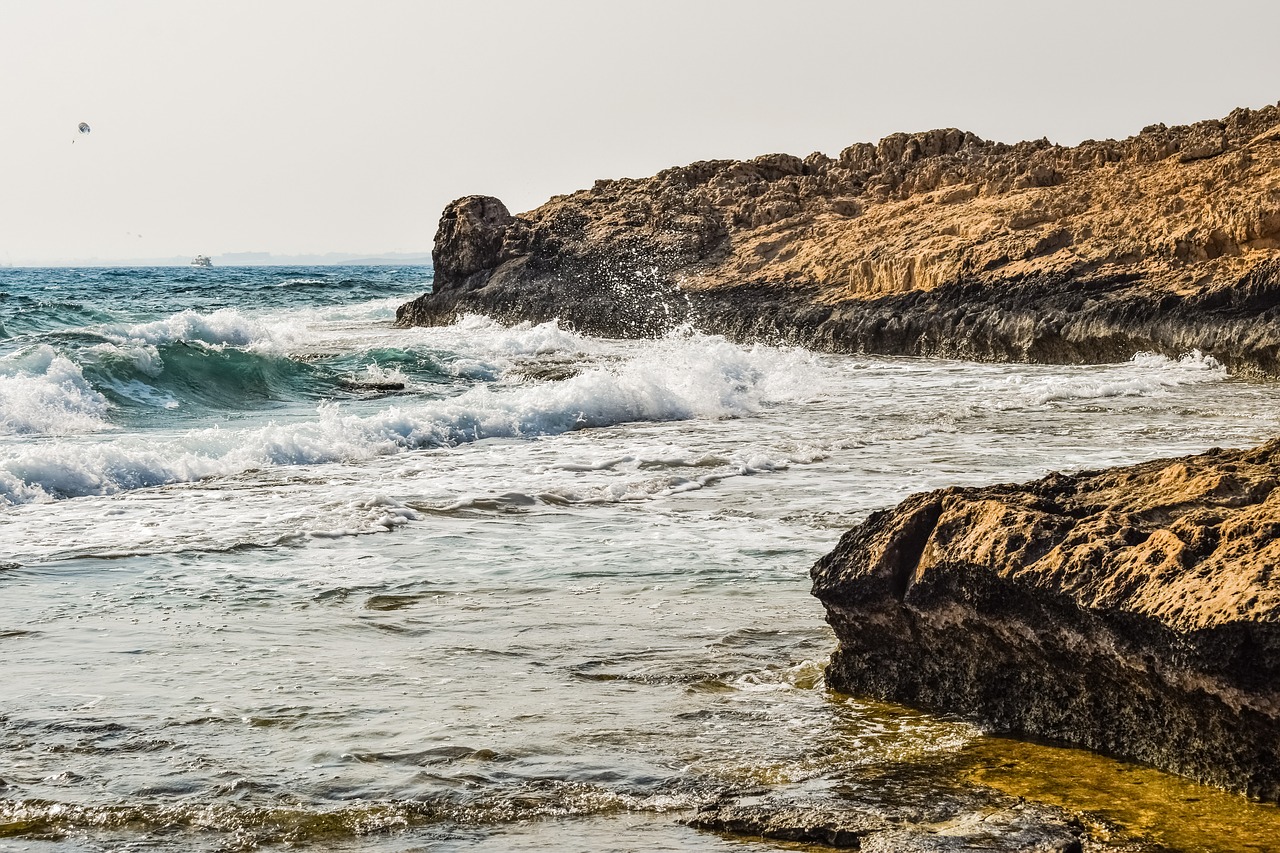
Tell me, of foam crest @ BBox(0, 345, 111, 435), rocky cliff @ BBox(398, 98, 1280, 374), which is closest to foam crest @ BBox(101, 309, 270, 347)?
A: foam crest @ BBox(0, 345, 111, 435)

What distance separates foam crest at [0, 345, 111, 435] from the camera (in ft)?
42.2

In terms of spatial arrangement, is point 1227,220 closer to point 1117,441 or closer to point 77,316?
point 1117,441

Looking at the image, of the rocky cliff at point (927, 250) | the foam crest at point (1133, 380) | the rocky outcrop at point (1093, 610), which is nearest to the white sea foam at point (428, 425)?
the foam crest at point (1133, 380)

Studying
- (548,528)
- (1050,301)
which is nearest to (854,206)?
(1050,301)

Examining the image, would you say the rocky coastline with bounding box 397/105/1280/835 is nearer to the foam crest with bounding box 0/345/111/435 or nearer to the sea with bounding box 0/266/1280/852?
the sea with bounding box 0/266/1280/852

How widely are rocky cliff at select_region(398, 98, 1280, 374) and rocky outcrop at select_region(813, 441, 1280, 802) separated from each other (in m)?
13.5

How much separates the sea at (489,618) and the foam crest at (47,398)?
0.05m

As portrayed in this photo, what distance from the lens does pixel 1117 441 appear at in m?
10.6

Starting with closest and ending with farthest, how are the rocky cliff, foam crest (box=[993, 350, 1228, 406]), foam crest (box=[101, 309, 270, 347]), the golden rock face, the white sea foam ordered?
the white sea foam → foam crest (box=[993, 350, 1228, 406]) → the rocky cliff → the golden rock face → foam crest (box=[101, 309, 270, 347])

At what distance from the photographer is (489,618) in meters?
5.52

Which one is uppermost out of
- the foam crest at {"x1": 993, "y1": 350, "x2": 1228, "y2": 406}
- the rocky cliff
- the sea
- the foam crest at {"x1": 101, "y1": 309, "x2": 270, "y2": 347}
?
the rocky cliff

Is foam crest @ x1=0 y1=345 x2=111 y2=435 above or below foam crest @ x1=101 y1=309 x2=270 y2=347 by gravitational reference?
below

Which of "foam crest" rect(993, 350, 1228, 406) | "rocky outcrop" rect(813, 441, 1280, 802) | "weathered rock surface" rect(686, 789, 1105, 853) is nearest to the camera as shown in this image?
"weathered rock surface" rect(686, 789, 1105, 853)

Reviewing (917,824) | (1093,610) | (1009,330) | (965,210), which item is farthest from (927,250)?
(917,824)
